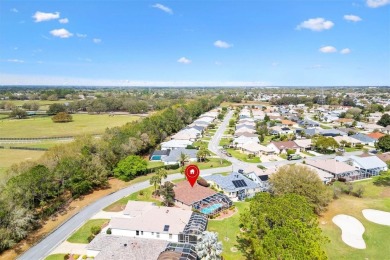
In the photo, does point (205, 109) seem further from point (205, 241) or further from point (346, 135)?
point (205, 241)

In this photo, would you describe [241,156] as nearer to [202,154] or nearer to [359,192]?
[202,154]

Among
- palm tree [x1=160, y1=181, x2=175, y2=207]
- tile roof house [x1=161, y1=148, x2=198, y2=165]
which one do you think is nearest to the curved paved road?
palm tree [x1=160, y1=181, x2=175, y2=207]

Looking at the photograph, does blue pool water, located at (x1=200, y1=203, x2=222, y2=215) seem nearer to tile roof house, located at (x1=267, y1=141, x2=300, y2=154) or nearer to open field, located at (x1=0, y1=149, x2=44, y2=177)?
tile roof house, located at (x1=267, y1=141, x2=300, y2=154)

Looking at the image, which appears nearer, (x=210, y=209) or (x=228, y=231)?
(x=228, y=231)

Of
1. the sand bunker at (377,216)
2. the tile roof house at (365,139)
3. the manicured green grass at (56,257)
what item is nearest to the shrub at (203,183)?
the sand bunker at (377,216)

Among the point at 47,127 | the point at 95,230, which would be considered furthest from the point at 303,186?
the point at 47,127

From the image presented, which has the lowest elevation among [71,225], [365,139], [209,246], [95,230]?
[71,225]

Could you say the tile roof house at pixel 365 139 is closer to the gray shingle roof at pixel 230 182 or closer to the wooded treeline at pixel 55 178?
the gray shingle roof at pixel 230 182
